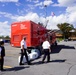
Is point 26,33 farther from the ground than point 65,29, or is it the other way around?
point 65,29

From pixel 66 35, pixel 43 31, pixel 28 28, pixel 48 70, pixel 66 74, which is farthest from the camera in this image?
pixel 66 35

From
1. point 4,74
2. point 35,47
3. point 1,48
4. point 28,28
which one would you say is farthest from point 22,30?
point 4,74

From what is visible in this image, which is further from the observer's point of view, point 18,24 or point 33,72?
point 18,24

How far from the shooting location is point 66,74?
1060 cm

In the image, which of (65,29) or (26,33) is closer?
(26,33)

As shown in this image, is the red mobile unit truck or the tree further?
the tree

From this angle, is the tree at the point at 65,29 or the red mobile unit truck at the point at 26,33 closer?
the red mobile unit truck at the point at 26,33

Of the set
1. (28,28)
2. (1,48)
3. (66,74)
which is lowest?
(66,74)

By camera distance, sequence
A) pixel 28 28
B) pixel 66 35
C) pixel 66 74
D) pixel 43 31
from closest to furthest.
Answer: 1. pixel 66 74
2. pixel 28 28
3. pixel 43 31
4. pixel 66 35

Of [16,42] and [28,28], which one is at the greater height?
[28,28]

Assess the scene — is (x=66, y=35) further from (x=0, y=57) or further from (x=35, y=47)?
(x=0, y=57)

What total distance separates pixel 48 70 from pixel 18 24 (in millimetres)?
9606

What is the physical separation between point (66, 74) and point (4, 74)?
116 inches

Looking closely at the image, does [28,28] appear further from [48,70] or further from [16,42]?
[48,70]
